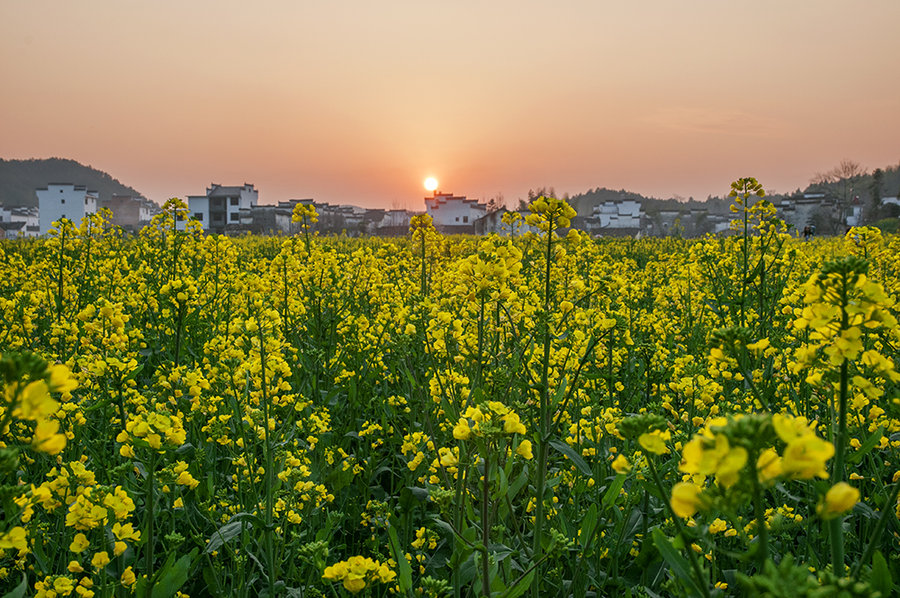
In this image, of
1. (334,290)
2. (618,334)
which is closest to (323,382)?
(334,290)

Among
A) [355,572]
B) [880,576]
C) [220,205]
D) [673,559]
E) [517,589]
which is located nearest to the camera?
[673,559]

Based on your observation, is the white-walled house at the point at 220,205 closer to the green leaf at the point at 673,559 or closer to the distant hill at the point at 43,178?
the green leaf at the point at 673,559

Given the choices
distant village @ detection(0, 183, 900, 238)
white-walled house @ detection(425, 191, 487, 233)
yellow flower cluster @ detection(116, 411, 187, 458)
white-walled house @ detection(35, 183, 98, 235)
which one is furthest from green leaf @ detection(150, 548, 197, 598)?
white-walled house @ detection(35, 183, 98, 235)

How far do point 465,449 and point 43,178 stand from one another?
172299 mm

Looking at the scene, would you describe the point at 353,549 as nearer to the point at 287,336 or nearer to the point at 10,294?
the point at 287,336

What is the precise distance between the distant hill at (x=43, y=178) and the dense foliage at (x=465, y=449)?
152480 millimetres

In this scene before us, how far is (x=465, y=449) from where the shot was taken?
2.07 m

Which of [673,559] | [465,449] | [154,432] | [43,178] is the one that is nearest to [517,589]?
[465,449]

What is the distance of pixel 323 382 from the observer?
4504mm

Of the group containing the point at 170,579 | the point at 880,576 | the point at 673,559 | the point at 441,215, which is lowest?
the point at 170,579

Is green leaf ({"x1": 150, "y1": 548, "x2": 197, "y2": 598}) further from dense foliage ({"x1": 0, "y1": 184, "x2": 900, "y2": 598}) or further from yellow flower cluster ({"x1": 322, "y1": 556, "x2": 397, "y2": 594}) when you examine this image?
yellow flower cluster ({"x1": 322, "y1": 556, "x2": 397, "y2": 594})

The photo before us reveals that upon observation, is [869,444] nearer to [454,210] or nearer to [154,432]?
[154,432]

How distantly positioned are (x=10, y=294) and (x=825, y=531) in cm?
744

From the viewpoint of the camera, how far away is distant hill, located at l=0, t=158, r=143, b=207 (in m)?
132
